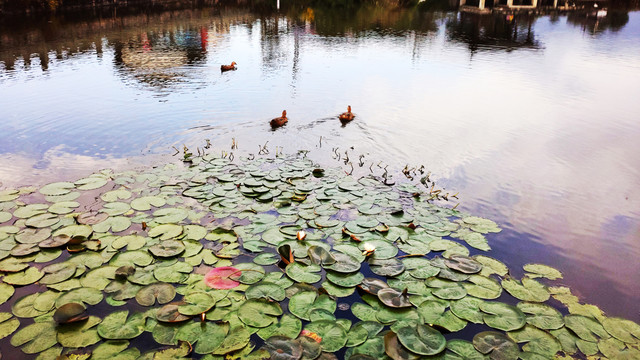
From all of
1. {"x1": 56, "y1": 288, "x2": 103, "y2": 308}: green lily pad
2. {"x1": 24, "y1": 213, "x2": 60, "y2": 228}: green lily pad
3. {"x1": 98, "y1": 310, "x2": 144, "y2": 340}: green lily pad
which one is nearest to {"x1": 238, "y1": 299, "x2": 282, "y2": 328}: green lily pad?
{"x1": 98, "y1": 310, "x2": 144, "y2": 340}: green lily pad

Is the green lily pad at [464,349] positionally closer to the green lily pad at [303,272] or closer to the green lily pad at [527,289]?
the green lily pad at [527,289]

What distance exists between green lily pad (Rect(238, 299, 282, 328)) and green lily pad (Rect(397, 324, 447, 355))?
1.23 m

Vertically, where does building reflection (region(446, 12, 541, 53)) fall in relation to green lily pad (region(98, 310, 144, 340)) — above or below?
above

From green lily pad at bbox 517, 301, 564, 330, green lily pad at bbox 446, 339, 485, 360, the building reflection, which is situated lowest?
green lily pad at bbox 446, 339, 485, 360

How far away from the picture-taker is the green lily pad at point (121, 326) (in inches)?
141

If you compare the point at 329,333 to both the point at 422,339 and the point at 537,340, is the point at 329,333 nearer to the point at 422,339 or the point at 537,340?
the point at 422,339

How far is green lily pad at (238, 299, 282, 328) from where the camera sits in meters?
3.75

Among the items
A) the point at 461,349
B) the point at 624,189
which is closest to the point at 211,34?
the point at 624,189

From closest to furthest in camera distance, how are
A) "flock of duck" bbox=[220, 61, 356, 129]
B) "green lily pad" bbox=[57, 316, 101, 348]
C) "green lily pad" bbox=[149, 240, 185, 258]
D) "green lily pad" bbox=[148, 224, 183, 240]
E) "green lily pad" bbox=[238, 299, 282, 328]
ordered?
"green lily pad" bbox=[57, 316, 101, 348]
"green lily pad" bbox=[238, 299, 282, 328]
"green lily pad" bbox=[149, 240, 185, 258]
"green lily pad" bbox=[148, 224, 183, 240]
"flock of duck" bbox=[220, 61, 356, 129]

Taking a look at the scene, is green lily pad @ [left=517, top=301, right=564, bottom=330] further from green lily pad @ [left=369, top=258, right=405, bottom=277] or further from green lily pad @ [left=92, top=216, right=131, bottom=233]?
green lily pad @ [left=92, top=216, right=131, bottom=233]

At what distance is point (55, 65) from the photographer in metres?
16.5

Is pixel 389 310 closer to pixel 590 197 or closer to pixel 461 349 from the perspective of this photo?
pixel 461 349

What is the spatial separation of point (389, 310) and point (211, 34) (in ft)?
86.1

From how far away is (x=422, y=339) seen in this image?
3.56 meters
